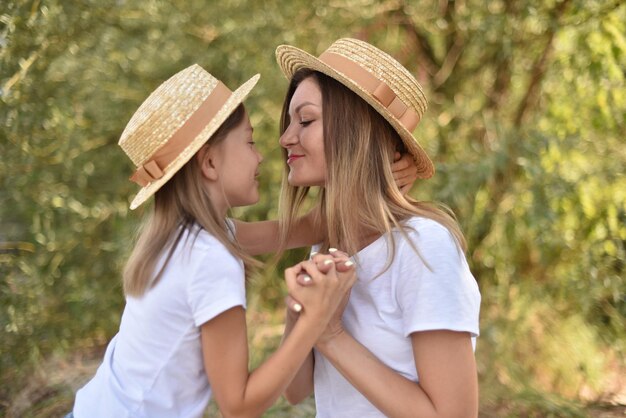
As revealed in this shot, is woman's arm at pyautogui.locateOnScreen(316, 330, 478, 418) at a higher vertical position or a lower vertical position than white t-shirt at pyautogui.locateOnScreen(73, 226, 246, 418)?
lower

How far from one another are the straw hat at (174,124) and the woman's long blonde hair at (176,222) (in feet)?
0.17

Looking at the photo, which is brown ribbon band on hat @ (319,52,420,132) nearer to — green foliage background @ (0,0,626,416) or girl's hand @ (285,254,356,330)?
girl's hand @ (285,254,356,330)

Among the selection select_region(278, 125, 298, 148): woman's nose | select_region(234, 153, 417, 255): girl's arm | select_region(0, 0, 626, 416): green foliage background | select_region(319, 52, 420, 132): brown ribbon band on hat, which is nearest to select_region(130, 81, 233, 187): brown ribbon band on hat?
select_region(278, 125, 298, 148): woman's nose

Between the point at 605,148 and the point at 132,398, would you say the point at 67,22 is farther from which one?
the point at 605,148

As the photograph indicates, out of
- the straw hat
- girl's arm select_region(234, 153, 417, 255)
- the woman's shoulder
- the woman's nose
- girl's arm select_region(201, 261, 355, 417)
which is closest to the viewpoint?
girl's arm select_region(201, 261, 355, 417)

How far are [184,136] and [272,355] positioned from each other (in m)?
0.55

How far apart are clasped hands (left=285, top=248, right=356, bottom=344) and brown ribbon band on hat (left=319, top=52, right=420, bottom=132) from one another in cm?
40

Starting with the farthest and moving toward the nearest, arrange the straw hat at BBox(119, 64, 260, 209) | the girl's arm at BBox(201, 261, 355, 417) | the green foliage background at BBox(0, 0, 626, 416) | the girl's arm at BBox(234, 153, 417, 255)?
the green foliage background at BBox(0, 0, 626, 416) → the girl's arm at BBox(234, 153, 417, 255) → the straw hat at BBox(119, 64, 260, 209) → the girl's arm at BBox(201, 261, 355, 417)

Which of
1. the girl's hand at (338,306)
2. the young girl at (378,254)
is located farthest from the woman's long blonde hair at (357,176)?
the girl's hand at (338,306)

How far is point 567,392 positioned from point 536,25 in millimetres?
1990

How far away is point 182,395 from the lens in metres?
1.67

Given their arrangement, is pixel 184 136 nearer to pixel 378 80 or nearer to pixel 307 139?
pixel 307 139

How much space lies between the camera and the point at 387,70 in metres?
1.84

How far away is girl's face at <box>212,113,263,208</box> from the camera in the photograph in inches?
73.0
